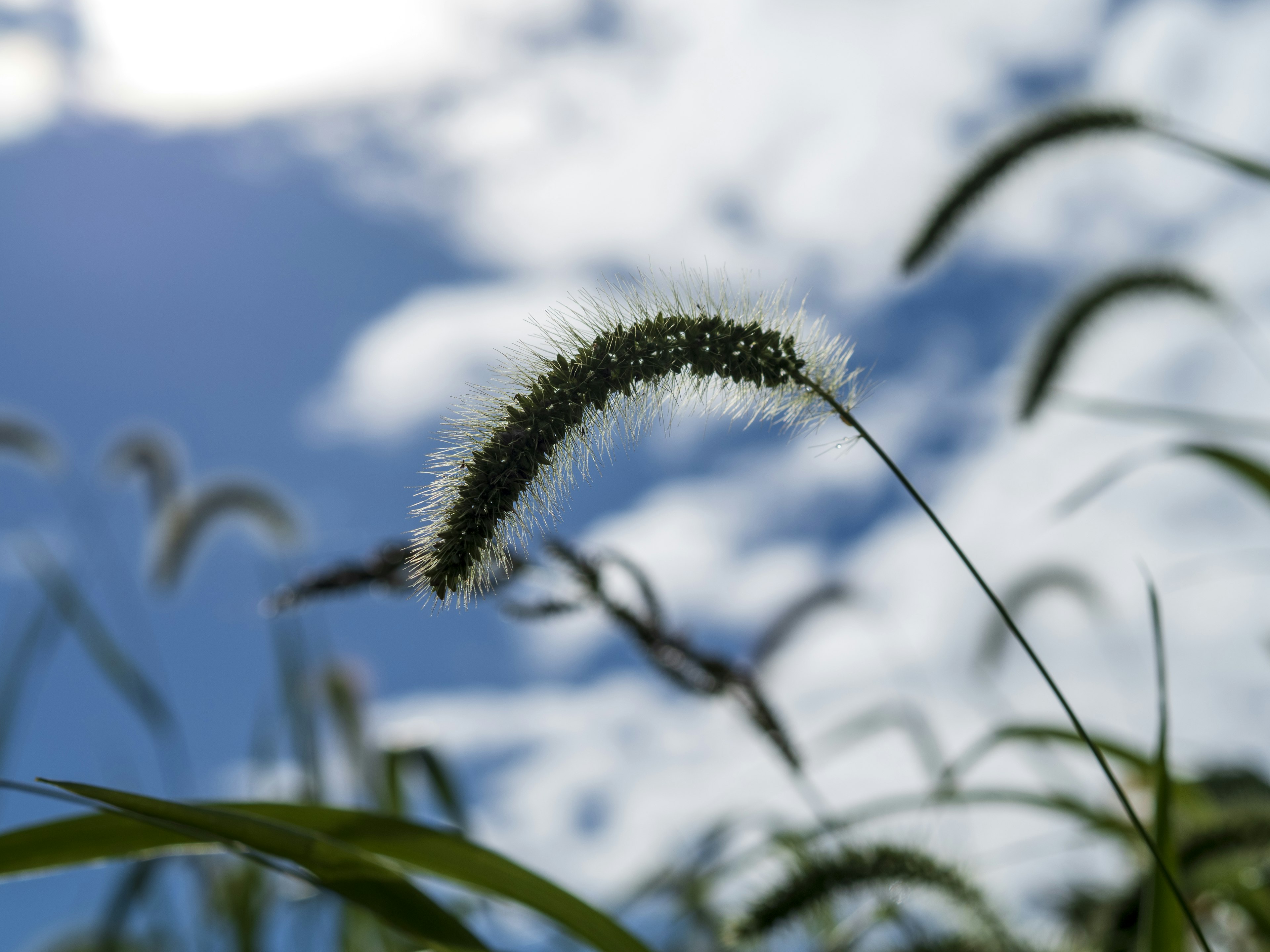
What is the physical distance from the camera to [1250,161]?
2.39m

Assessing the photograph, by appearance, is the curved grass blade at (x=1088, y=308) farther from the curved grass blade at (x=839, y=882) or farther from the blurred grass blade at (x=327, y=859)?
the blurred grass blade at (x=327, y=859)

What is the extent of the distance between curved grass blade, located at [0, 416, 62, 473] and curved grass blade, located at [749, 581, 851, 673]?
379 centimetres

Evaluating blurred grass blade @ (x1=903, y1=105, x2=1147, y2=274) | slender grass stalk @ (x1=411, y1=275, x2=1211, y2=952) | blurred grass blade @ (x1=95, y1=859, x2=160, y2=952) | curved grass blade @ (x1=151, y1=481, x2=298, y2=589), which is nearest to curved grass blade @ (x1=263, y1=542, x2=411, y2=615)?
slender grass stalk @ (x1=411, y1=275, x2=1211, y2=952)

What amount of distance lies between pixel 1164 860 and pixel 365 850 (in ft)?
4.34

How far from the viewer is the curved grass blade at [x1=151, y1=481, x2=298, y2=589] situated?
4.89m

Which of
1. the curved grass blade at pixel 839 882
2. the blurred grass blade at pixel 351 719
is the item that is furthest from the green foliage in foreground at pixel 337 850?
the blurred grass blade at pixel 351 719

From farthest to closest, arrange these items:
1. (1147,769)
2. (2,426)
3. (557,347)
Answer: (2,426) → (1147,769) → (557,347)

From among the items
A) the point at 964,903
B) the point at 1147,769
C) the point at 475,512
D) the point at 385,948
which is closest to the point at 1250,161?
the point at 1147,769

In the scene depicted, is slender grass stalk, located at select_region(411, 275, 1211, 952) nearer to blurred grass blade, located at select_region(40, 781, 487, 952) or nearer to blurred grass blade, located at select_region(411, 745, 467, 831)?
blurred grass blade, located at select_region(40, 781, 487, 952)

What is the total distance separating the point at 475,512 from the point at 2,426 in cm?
488

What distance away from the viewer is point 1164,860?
1422mm

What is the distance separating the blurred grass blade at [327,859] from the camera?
45.7 inches

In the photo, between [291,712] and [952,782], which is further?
[291,712]

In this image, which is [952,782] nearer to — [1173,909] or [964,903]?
[964,903]
